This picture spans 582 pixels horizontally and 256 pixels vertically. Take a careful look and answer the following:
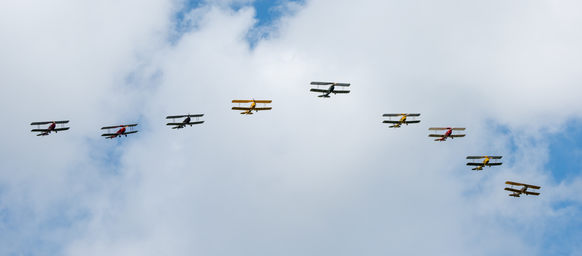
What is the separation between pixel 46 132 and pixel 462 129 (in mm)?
137550

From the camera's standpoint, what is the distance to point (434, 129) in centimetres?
18950

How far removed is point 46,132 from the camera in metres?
177

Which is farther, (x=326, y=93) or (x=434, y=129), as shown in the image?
(x=434, y=129)

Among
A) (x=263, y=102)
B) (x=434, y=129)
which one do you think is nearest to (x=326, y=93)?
(x=263, y=102)

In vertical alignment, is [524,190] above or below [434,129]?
below

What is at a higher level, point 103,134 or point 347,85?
point 347,85

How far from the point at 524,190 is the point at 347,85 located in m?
69.0

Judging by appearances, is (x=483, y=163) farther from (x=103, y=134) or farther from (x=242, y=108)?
(x=103, y=134)

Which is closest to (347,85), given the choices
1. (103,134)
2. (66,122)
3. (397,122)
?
(397,122)

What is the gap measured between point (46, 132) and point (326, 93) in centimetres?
9147

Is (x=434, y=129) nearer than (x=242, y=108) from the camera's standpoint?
No

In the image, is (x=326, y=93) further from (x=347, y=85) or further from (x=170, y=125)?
(x=170, y=125)

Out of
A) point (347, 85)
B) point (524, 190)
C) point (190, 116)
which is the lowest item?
point (524, 190)

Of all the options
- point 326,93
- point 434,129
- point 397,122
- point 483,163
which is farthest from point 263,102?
point 483,163
